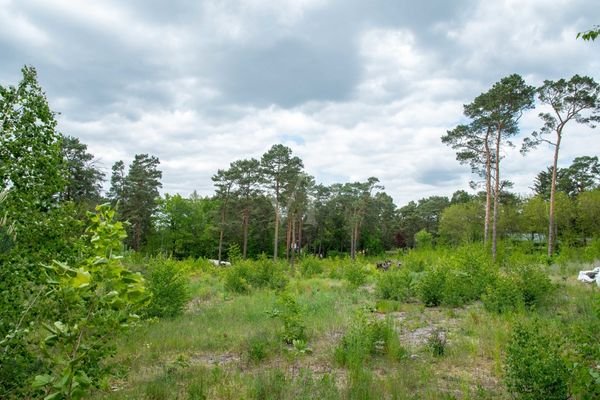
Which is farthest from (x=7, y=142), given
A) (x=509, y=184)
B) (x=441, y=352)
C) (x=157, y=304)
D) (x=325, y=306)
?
(x=509, y=184)

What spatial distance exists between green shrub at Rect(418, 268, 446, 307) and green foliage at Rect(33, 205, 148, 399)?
8.38 metres

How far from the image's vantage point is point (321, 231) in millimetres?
48656

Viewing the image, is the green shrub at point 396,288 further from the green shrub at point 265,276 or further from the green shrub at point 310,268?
the green shrub at point 310,268

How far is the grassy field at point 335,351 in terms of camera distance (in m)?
3.83

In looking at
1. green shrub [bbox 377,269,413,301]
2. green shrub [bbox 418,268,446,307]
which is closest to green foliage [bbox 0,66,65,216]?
green shrub [bbox 418,268,446,307]

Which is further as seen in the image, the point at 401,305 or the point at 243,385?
the point at 401,305

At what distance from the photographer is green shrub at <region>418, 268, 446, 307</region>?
9.10 metres

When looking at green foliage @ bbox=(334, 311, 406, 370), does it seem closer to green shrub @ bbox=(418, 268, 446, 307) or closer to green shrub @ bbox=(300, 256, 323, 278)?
green shrub @ bbox=(418, 268, 446, 307)

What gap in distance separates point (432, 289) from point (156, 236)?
38.7 meters

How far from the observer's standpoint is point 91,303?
169 centimetres

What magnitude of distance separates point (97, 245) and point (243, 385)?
112 inches

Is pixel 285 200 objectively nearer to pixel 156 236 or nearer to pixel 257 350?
pixel 156 236

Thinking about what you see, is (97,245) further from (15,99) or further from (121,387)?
(121,387)

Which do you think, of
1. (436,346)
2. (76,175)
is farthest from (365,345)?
(76,175)
